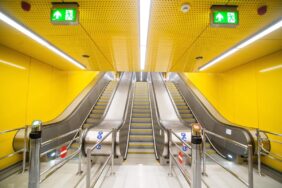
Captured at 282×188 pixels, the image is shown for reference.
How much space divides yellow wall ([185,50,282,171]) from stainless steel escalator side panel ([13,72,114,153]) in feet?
16.7

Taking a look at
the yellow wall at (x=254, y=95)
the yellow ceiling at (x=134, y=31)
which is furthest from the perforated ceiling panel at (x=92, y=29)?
the yellow wall at (x=254, y=95)

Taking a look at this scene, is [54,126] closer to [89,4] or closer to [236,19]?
[89,4]

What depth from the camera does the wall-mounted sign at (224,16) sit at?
85.5 inches

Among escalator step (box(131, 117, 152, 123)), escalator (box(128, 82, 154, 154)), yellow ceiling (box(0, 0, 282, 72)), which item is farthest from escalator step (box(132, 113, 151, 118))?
yellow ceiling (box(0, 0, 282, 72))

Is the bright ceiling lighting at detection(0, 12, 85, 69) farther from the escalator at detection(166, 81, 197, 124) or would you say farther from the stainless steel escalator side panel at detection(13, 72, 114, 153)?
the escalator at detection(166, 81, 197, 124)

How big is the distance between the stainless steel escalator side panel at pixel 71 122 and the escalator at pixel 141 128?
74.9 inches

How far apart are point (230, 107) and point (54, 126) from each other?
215 inches

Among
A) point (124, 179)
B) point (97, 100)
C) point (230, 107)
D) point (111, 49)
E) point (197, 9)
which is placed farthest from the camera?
point (97, 100)

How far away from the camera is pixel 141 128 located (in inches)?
231

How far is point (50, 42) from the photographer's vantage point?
3326 mm

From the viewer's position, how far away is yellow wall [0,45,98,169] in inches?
134

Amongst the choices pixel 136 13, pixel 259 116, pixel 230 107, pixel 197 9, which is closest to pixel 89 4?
pixel 136 13

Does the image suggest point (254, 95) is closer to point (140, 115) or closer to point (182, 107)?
point (182, 107)

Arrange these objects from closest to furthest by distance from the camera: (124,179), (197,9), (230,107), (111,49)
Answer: (197,9) < (124,179) < (111,49) < (230,107)
